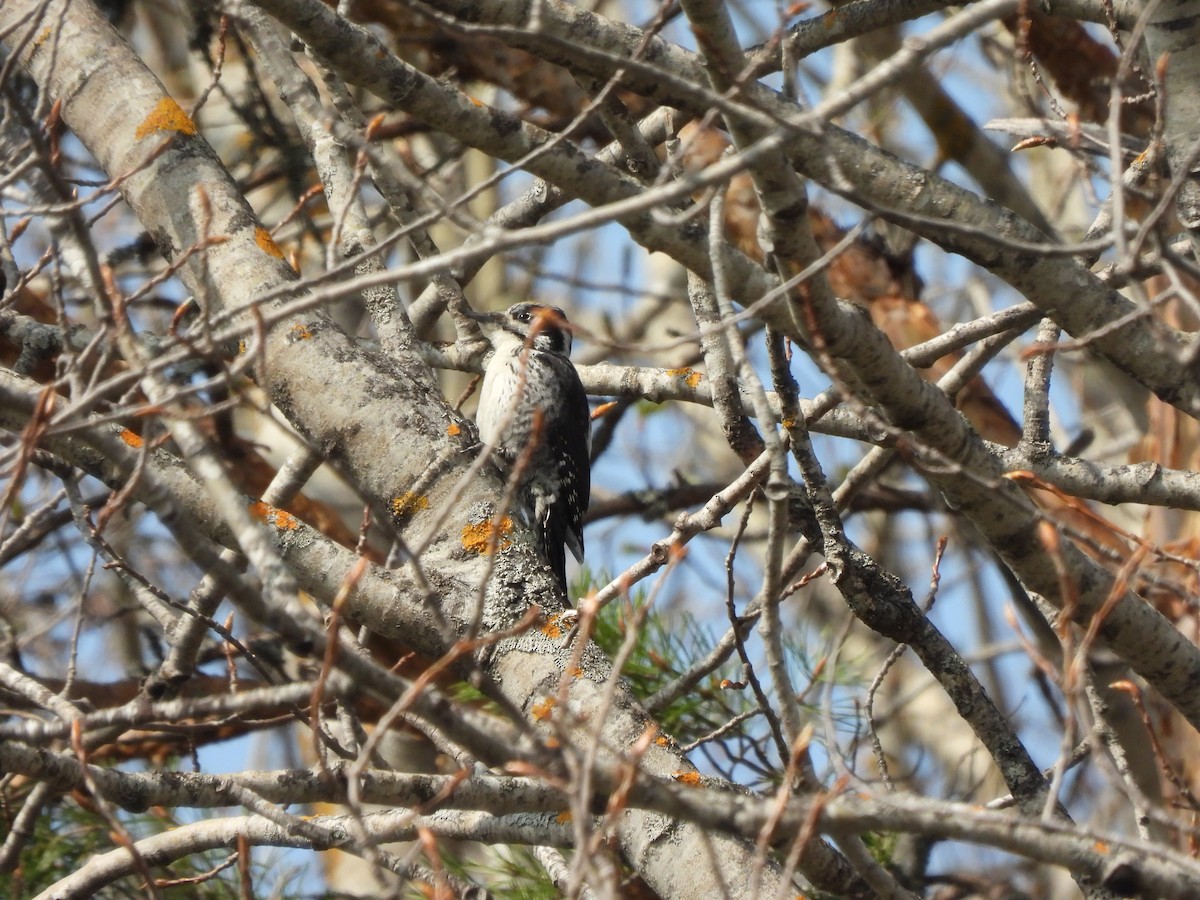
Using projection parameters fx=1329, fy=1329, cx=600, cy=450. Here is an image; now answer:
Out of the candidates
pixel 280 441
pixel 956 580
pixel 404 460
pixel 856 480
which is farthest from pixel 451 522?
pixel 280 441

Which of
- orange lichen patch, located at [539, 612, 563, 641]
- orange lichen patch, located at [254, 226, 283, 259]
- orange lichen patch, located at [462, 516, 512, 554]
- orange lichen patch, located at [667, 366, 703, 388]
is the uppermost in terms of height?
orange lichen patch, located at [254, 226, 283, 259]

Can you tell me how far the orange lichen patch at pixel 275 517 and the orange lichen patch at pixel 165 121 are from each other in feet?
3.69

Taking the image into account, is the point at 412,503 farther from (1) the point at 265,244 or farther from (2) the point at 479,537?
(1) the point at 265,244

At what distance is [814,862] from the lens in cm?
224

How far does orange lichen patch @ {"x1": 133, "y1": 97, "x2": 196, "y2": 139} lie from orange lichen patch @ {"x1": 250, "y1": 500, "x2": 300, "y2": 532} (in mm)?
1125

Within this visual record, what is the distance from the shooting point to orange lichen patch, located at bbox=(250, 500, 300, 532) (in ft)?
8.96

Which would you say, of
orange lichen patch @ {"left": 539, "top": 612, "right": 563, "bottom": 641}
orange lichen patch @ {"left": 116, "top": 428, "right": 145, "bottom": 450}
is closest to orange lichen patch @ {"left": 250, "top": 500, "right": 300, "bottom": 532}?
orange lichen patch @ {"left": 116, "top": 428, "right": 145, "bottom": 450}

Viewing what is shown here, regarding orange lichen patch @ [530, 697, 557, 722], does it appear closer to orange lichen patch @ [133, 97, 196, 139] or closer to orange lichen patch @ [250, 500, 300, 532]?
orange lichen patch @ [250, 500, 300, 532]

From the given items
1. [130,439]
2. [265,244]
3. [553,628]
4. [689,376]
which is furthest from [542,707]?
[265,244]

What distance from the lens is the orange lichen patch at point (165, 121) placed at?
3.34 metres

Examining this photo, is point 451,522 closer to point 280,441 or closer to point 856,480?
point 856,480

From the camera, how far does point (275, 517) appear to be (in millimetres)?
2756

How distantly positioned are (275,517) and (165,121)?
1208 mm

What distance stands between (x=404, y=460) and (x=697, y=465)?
742 centimetres
